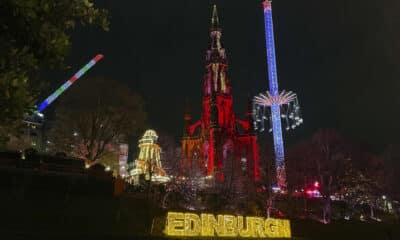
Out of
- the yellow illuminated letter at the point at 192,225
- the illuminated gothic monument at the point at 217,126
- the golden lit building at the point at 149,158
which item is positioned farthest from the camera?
the illuminated gothic monument at the point at 217,126

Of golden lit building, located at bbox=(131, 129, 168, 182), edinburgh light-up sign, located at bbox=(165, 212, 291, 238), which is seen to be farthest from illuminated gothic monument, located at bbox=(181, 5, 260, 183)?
edinburgh light-up sign, located at bbox=(165, 212, 291, 238)

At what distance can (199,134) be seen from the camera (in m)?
106

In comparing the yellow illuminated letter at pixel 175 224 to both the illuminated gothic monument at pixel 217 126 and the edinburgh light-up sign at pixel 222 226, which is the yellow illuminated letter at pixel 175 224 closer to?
the edinburgh light-up sign at pixel 222 226

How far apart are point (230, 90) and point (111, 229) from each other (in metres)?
83.0

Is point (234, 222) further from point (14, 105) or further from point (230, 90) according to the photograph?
point (230, 90)

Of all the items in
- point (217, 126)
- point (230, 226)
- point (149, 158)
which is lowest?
point (230, 226)

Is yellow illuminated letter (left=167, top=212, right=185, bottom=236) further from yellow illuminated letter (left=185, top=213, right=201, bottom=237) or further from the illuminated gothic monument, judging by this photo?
the illuminated gothic monument

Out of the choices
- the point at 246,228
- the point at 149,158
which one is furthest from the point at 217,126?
the point at 246,228

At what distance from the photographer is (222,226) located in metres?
29.5

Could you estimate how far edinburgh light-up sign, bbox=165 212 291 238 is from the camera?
89.8 feet

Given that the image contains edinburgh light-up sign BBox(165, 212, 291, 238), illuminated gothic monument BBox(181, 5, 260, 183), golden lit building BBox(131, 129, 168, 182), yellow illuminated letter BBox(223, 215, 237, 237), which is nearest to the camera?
edinburgh light-up sign BBox(165, 212, 291, 238)

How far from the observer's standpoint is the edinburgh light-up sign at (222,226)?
1077 inches

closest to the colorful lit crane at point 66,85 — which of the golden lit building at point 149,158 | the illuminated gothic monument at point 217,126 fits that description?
the golden lit building at point 149,158

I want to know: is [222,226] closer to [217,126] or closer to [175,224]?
[175,224]
